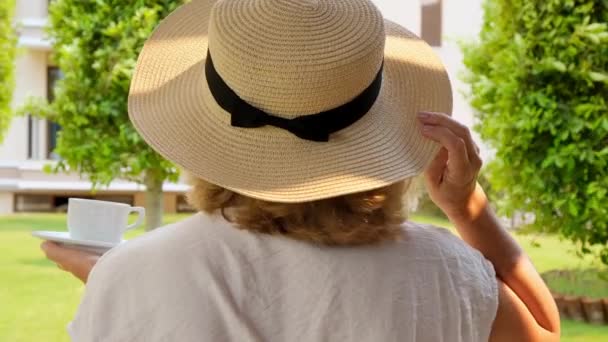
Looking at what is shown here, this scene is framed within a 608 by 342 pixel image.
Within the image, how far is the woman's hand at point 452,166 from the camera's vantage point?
93 centimetres

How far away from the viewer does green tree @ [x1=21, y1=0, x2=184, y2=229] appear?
4414mm

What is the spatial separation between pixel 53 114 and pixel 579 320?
250cm

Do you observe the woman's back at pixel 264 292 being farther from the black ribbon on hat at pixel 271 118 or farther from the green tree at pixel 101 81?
the green tree at pixel 101 81

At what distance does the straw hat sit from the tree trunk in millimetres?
4020

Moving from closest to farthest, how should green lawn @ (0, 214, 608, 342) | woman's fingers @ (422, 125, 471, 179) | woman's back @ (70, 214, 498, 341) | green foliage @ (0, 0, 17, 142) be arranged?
woman's back @ (70, 214, 498, 341)
woman's fingers @ (422, 125, 471, 179)
green lawn @ (0, 214, 608, 342)
green foliage @ (0, 0, 17, 142)

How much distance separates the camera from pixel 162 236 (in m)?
0.82

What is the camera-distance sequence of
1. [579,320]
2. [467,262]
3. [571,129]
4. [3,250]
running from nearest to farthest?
[467,262] → [571,129] → [579,320] → [3,250]

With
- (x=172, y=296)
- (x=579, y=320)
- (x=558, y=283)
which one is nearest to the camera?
(x=172, y=296)

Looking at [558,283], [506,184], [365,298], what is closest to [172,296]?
[365,298]

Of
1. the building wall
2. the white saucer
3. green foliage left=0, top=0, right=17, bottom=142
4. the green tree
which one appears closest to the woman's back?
the white saucer

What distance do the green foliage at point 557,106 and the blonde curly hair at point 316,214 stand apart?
2960 millimetres

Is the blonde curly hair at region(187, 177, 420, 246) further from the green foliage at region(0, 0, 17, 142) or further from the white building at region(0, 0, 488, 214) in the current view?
the white building at region(0, 0, 488, 214)

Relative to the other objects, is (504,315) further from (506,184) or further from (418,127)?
(506,184)

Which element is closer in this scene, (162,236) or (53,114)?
(162,236)
